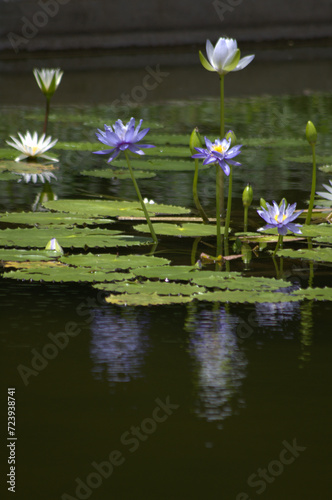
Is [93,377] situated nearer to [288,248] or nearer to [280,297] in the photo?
[280,297]

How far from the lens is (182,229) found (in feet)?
8.38

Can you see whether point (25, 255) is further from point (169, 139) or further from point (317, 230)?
point (169, 139)

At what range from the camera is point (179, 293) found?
6.35 ft

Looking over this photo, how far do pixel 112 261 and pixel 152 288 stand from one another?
24 cm

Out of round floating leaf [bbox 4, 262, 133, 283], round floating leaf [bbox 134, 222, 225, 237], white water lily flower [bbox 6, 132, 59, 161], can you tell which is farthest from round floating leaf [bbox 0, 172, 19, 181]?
round floating leaf [bbox 4, 262, 133, 283]

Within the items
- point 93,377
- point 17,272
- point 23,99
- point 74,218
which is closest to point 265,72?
point 23,99

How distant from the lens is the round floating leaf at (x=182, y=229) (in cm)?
251

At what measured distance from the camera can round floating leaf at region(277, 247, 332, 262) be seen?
227cm

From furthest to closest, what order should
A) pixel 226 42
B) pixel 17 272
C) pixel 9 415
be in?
pixel 226 42 → pixel 17 272 → pixel 9 415

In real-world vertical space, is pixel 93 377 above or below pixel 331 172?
below

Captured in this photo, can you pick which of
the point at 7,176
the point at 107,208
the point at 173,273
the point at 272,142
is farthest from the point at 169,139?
the point at 173,273

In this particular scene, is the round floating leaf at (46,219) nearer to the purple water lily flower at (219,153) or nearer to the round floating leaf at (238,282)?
the purple water lily flower at (219,153)

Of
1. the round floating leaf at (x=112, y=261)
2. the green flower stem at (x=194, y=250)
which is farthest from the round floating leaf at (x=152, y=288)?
the green flower stem at (x=194, y=250)

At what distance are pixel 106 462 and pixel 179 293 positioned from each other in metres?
0.72
